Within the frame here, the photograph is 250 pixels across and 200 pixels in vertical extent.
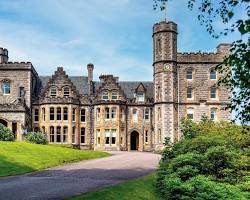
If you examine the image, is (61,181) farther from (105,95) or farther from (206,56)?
(206,56)

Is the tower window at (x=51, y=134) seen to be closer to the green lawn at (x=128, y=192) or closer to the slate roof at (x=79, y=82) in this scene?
the slate roof at (x=79, y=82)

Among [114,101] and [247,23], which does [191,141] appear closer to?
[247,23]

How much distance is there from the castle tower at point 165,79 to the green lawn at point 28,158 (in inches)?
670

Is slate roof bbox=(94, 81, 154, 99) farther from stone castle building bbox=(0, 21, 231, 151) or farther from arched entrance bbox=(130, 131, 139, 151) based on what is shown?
arched entrance bbox=(130, 131, 139, 151)

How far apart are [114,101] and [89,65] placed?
24.3 feet

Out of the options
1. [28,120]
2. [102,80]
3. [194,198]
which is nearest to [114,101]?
[102,80]

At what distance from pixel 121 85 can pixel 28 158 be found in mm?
34170

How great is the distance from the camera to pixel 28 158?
32.1 metres

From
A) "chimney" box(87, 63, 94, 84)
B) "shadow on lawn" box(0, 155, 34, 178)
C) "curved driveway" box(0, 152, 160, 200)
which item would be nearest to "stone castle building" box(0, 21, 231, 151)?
"chimney" box(87, 63, 94, 84)

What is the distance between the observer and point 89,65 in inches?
2515

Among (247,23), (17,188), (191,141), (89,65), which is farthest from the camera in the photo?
(89,65)

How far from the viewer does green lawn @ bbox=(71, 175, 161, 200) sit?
18000 millimetres

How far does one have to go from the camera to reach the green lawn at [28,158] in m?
28.0

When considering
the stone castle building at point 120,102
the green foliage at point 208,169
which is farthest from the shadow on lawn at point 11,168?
the stone castle building at point 120,102
